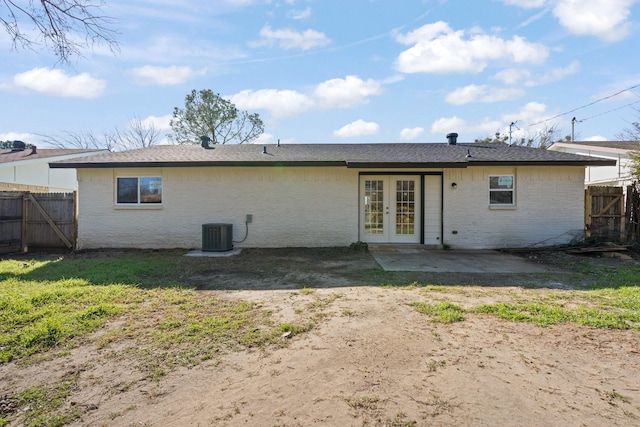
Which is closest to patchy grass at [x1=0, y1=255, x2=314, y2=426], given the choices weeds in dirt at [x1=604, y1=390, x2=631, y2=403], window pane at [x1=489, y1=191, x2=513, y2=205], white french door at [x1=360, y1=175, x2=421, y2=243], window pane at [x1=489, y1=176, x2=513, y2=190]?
weeds in dirt at [x1=604, y1=390, x2=631, y2=403]

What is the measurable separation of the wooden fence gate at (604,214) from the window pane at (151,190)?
13310 mm

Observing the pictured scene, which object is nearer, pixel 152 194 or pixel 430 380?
pixel 430 380

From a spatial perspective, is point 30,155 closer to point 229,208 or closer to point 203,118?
point 203,118

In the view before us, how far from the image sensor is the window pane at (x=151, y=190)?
1026 cm

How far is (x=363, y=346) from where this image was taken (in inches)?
133

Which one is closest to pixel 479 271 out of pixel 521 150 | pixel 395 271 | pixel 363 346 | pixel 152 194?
pixel 395 271

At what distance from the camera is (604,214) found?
10.1 meters

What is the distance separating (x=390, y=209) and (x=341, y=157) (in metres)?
2.28

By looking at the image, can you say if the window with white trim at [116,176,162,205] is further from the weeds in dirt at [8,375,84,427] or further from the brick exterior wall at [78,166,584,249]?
the weeds in dirt at [8,375,84,427]

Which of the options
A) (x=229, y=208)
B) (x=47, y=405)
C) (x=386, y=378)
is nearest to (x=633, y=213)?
(x=386, y=378)

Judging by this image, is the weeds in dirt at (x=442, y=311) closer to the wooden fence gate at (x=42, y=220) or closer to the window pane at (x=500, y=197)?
the window pane at (x=500, y=197)

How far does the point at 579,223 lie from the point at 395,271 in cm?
709

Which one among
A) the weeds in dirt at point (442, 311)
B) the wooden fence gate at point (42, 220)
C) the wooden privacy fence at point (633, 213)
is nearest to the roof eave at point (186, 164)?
the wooden fence gate at point (42, 220)

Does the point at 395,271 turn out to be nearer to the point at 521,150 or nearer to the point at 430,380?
the point at 430,380
